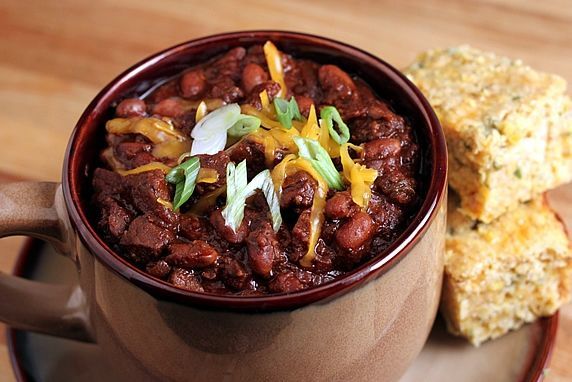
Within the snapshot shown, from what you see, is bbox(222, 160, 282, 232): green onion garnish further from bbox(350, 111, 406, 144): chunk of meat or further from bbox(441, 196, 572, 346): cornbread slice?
bbox(441, 196, 572, 346): cornbread slice

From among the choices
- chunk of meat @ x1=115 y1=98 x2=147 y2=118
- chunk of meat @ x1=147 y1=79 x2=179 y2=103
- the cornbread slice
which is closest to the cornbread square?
the cornbread slice

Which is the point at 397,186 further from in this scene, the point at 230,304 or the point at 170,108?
the point at 170,108

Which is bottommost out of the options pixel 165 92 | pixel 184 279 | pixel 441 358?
pixel 441 358

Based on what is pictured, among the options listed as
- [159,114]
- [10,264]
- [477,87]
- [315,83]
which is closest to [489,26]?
[477,87]

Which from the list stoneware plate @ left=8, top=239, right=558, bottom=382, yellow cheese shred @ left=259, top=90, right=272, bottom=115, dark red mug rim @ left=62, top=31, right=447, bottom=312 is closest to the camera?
dark red mug rim @ left=62, top=31, right=447, bottom=312

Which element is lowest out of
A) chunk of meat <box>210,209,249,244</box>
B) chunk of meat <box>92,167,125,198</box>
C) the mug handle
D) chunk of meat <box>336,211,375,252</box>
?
the mug handle

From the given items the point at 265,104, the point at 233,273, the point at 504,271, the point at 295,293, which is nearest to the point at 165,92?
the point at 265,104

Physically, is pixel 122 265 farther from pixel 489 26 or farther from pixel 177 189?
pixel 489 26
